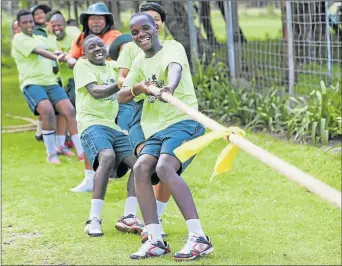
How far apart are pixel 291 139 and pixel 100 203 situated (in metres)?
3.62

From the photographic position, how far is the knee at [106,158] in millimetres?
6125

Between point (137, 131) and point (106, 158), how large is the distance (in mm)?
603

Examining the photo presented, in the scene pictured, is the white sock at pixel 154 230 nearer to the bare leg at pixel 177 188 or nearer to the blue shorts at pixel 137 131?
the bare leg at pixel 177 188

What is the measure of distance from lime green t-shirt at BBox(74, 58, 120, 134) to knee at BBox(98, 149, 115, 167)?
0.36 meters

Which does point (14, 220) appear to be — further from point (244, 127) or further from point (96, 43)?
point (244, 127)

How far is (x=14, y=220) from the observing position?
6645mm

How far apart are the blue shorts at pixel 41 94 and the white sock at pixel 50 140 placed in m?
0.25

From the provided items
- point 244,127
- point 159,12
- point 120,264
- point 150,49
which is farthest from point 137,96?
point 244,127

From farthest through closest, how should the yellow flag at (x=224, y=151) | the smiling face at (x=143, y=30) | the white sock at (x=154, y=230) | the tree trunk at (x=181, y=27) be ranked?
the tree trunk at (x=181, y=27) → the smiling face at (x=143, y=30) → the white sock at (x=154, y=230) → the yellow flag at (x=224, y=151)

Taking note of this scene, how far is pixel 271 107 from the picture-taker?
31.9 feet

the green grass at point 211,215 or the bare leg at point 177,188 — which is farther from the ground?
the bare leg at point 177,188

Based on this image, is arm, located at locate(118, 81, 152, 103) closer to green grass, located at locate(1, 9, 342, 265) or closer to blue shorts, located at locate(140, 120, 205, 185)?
blue shorts, located at locate(140, 120, 205, 185)

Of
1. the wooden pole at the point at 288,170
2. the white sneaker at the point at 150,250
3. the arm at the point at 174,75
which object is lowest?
the white sneaker at the point at 150,250

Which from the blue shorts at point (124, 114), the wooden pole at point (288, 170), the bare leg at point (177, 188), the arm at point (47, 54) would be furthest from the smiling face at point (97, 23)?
the wooden pole at point (288, 170)
